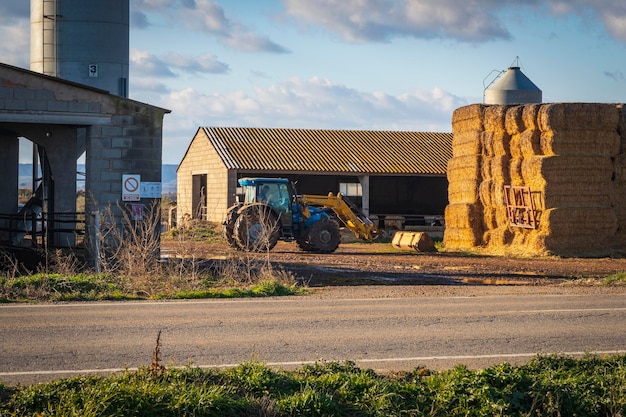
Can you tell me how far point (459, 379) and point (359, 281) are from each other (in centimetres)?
1223

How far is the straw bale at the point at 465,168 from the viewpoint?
3189cm

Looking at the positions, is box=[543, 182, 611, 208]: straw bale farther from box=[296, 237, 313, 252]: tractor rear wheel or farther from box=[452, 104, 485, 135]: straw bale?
box=[296, 237, 313, 252]: tractor rear wheel

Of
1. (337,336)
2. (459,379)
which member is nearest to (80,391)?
(459,379)

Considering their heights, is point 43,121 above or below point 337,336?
above

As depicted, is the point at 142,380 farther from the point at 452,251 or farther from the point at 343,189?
the point at 343,189

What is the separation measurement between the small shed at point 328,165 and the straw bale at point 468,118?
9.31m

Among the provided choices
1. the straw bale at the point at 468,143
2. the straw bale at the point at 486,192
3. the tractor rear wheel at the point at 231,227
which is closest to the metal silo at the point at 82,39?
the tractor rear wheel at the point at 231,227

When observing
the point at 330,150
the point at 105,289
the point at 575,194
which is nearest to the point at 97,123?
the point at 105,289

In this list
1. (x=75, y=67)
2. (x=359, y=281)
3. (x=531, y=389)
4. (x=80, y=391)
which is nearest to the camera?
(x=80, y=391)

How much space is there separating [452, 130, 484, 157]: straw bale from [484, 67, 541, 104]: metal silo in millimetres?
10804

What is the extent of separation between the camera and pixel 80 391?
24.3 ft

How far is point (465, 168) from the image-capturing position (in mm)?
32531

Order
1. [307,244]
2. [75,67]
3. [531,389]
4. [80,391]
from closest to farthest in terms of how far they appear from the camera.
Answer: [80,391], [531,389], [75,67], [307,244]

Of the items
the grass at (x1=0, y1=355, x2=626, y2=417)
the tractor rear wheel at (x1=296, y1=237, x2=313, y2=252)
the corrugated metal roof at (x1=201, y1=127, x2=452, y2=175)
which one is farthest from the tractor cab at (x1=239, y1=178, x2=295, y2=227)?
the grass at (x1=0, y1=355, x2=626, y2=417)
